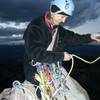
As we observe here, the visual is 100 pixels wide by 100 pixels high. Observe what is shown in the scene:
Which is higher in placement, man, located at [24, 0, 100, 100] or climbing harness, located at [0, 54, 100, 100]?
man, located at [24, 0, 100, 100]

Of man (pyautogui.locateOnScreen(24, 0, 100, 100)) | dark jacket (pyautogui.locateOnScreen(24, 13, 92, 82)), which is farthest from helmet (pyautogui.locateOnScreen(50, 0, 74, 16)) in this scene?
dark jacket (pyautogui.locateOnScreen(24, 13, 92, 82))

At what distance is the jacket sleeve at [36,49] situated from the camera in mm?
9094

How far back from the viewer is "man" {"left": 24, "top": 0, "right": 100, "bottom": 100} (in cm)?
915

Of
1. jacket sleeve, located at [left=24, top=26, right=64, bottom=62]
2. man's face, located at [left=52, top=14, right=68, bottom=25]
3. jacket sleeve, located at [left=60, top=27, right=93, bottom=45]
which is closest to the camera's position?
jacket sleeve, located at [left=24, top=26, right=64, bottom=62]

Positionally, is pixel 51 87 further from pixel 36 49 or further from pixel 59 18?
pixel 59 18

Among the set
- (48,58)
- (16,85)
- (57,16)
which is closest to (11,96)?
(16,85)

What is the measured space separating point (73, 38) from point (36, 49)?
5.35 feet

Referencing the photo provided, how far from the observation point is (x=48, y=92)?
1012 centimetres

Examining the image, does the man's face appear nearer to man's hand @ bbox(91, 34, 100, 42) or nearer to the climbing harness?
the climbing harness

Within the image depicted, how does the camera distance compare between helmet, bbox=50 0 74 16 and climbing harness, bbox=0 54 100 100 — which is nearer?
helmet, bbox=50 0 74 16

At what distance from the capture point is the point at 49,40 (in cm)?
970

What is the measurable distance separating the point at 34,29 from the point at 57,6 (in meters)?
0.63

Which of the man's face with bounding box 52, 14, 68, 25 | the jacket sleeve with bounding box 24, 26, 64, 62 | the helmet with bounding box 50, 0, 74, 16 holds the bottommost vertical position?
the jacket sleeve with bounding box 24, 26, 64, 62

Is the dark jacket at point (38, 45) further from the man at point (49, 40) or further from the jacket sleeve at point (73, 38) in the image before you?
the jacket sleeve at point (73, 38)
